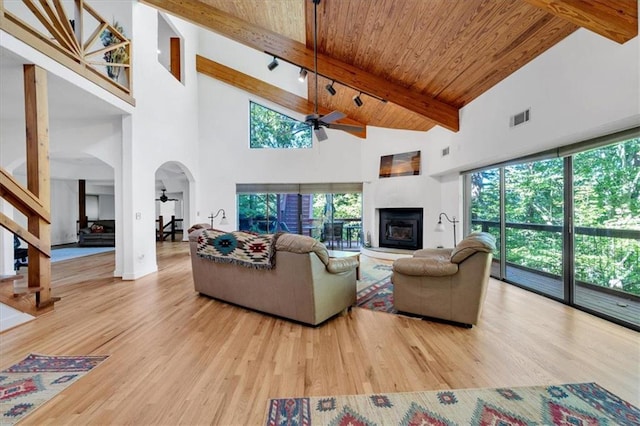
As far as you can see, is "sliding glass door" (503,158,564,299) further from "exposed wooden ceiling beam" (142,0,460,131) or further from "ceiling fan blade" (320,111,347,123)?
"ceiling fan blade" (320,111,347,123)

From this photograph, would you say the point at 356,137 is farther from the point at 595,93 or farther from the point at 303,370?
the point at 303,370

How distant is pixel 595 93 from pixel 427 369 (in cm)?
293

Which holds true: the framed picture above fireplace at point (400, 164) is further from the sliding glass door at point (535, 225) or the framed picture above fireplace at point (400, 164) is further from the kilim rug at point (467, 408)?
the kilim rug at point (467, 408)

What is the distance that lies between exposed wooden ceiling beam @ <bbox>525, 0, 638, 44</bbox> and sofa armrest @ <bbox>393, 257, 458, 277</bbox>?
7.59ft

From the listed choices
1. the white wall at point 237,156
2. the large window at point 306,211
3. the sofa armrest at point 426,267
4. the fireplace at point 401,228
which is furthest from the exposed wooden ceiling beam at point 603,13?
the large window at point 306,211

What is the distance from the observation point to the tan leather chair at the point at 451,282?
2.66 m

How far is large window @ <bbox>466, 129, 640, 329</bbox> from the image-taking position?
112 inches

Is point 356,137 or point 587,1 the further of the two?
point 356,137

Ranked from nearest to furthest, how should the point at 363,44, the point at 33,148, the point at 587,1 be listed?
the point at 587,1, the point at 33,148, the point at 363,44

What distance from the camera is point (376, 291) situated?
3.92 metres

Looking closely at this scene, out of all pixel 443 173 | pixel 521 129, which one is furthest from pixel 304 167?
pixel 521 129

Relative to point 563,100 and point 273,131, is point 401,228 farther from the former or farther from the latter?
point 273,131

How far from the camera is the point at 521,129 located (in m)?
3.43

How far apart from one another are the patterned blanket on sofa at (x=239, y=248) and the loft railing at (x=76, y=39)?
8.91 ft
